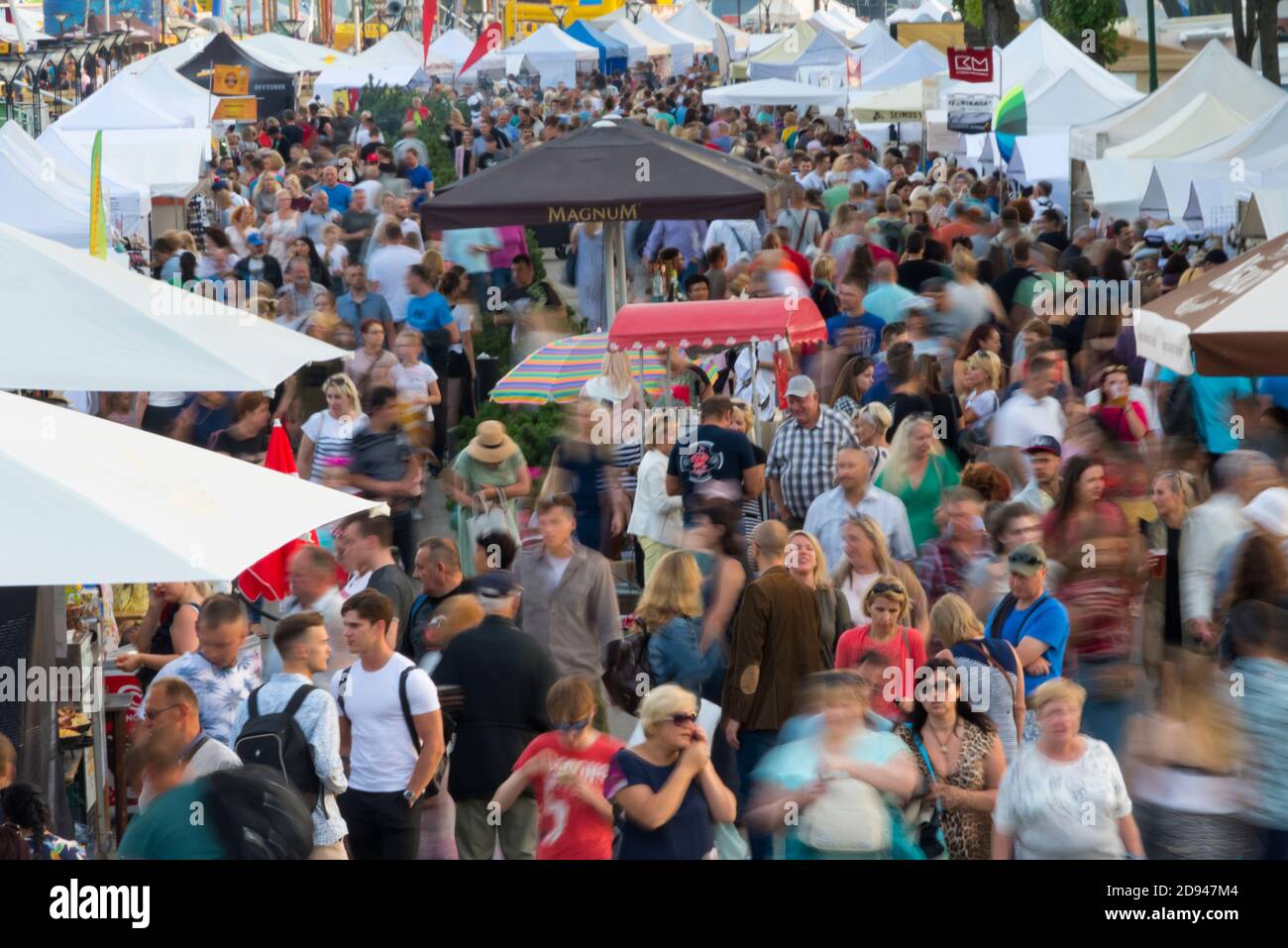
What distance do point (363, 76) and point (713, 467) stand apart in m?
40.9

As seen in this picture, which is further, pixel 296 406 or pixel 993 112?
pixel 993 112

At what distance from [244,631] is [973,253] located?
9.98 meters

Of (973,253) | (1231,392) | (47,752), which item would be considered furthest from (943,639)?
(973,253)

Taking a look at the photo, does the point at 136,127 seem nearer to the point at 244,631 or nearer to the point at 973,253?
the point at 973,253

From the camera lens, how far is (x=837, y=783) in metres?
5.33

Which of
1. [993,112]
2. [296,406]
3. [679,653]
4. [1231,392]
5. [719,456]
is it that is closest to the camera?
[679,653]

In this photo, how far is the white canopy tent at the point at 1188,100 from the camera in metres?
20.3

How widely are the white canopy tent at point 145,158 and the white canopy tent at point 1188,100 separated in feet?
32.1

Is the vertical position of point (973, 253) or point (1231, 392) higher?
point (973, 253)

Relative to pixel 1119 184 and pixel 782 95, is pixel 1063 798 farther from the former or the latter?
pixel 782 95

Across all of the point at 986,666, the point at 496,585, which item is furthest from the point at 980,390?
the point at 496,585

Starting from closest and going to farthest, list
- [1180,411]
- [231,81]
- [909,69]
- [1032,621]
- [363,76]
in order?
1. [1032,621]
2. [1180,411]
3. [231,81]
4. [909,69]
5. [363,76]

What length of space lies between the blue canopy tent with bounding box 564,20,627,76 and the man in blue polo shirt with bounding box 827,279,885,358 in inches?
1806

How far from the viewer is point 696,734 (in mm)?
5629
